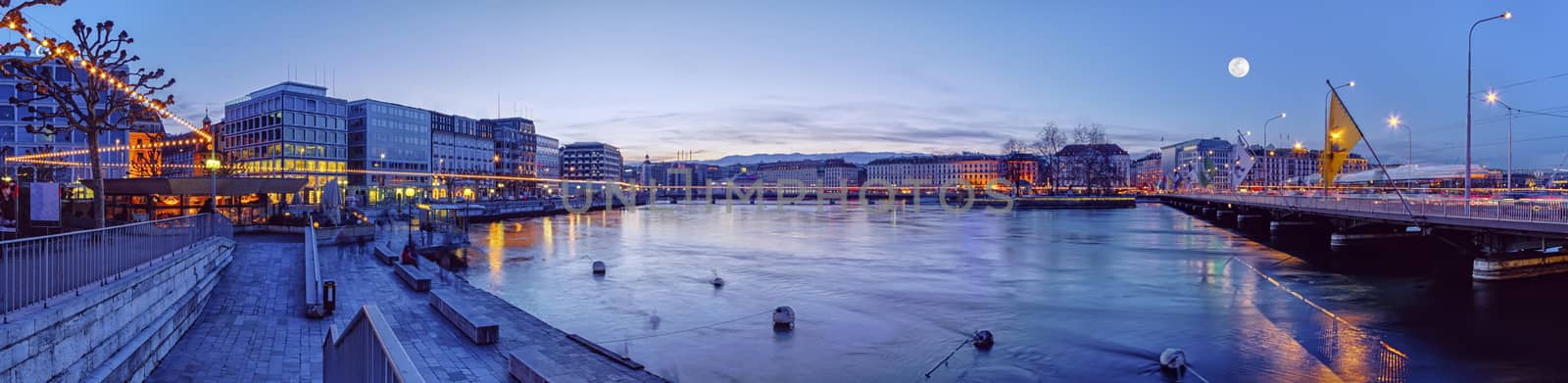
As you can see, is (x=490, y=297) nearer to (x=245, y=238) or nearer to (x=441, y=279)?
(x=441, y=279)

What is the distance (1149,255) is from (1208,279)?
10.2 m

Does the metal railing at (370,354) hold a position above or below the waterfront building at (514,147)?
below

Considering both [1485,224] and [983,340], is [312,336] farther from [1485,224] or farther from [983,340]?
[1485,224]

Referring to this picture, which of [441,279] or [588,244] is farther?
[588,244]

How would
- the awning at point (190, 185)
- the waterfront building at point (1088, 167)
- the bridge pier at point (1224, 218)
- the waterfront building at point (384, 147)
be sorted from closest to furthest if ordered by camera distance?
the awning at point (190, 185) < the bridge pier at point (1224, 218) < the waterfront building at point (384, 147) < the waterfront building at point (1088, 167)

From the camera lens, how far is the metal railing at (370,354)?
→ 328 cm

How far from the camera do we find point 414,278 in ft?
64.3

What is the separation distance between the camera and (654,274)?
31156 mm

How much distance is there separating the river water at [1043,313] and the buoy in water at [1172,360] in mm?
277

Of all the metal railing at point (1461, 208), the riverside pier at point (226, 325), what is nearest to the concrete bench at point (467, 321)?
the riverside pier at point (226, 325)

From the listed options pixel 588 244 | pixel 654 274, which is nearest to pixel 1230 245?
pixel 654 274

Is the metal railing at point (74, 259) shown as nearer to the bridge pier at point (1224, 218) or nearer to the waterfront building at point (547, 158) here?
the bridge pier at point (1224, 218)

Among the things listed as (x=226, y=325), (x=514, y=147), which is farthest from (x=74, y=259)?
(x=514, y=147)

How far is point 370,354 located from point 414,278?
17.3 m
